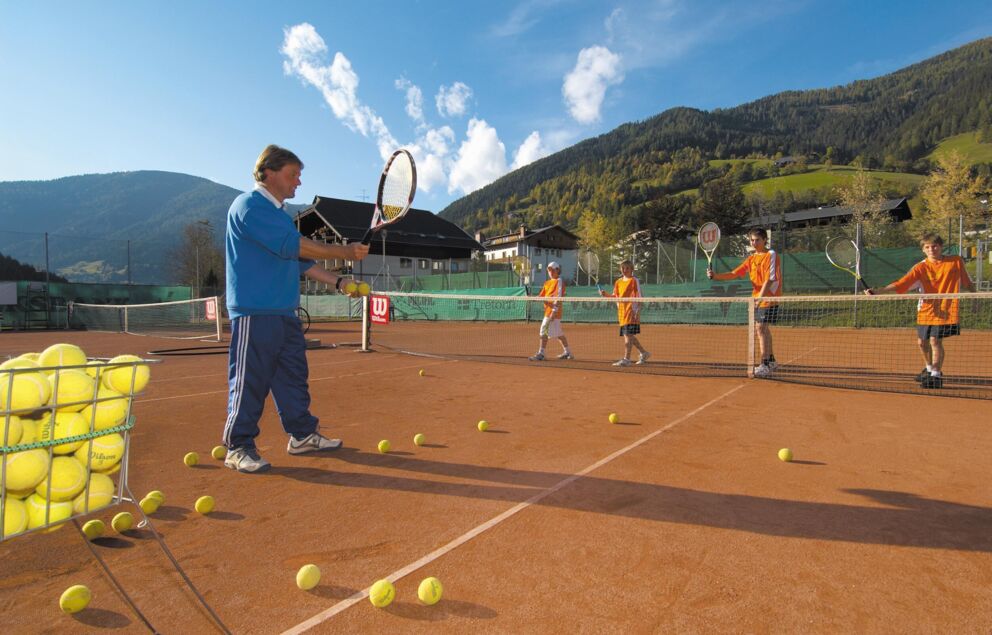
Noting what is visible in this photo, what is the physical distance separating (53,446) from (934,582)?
A: 3.40 metres

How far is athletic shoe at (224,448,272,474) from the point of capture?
3441mm

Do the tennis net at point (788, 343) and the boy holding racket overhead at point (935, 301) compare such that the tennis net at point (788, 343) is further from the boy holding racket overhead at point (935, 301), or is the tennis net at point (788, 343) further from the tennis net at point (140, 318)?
the tennis net at point (140, 318)

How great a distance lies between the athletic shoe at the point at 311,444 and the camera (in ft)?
12.7

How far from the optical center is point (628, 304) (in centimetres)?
904

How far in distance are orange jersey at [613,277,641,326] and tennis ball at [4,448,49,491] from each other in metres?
8.16

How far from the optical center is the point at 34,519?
1717mm

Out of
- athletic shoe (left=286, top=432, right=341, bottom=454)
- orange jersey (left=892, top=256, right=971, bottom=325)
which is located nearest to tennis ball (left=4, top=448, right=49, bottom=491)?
athletic shoe (left=286, top=432, right=341, bottom=454)

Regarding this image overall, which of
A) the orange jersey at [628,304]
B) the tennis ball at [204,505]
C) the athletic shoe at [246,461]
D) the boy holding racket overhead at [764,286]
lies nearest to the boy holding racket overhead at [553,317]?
the orange jersey at [628,304]

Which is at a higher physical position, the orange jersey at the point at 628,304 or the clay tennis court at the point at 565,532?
the orange jersey at the point at 628,304

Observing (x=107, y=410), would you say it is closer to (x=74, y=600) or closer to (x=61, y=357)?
(x=61, y=357)

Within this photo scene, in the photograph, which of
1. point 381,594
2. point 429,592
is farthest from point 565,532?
point 381,594

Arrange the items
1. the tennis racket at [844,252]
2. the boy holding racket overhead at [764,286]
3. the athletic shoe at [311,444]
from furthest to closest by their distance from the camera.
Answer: the tennis racket at [844,252]
the boy holding racket overhead at [764,286]
the athletic shoe at [311,444]

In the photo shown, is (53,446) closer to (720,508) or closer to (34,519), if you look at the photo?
(34,519)

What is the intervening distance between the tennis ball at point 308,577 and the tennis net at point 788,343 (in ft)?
19.7
